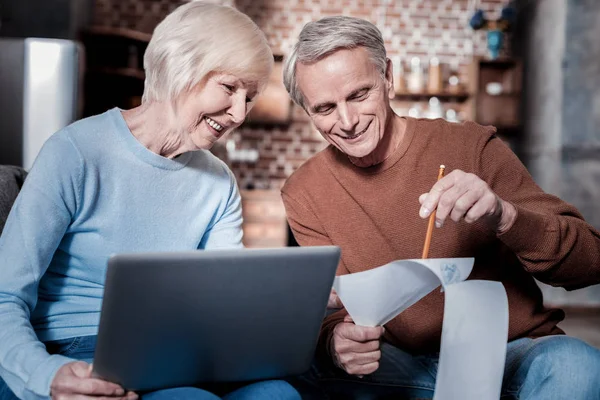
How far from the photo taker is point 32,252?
43.4 inches

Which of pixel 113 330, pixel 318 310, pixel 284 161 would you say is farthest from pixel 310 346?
pixel 284 161

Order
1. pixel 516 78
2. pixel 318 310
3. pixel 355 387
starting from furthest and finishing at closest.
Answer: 1. pixel 516 78
2. pixel 355 387
3. pixel 318 310

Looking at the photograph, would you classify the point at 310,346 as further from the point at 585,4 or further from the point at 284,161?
the point at 284,161

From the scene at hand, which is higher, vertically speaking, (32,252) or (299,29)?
(299,29)

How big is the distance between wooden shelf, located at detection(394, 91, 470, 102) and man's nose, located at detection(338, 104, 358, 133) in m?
4.37

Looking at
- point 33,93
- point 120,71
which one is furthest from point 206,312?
point 120,71

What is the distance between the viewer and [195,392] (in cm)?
103

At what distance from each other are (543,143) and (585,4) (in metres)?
1.11

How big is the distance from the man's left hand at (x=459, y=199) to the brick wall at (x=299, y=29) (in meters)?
→ 4.69

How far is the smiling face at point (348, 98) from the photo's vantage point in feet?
4.80

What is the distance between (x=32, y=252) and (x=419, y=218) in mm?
882

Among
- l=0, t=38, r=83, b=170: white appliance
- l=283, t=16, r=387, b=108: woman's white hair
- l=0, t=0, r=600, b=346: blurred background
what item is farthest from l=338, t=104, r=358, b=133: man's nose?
l=0, t=0, r=600, b=346: blurred background

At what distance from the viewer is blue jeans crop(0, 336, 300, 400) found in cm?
102

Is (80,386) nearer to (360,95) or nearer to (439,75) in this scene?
(360,95)
